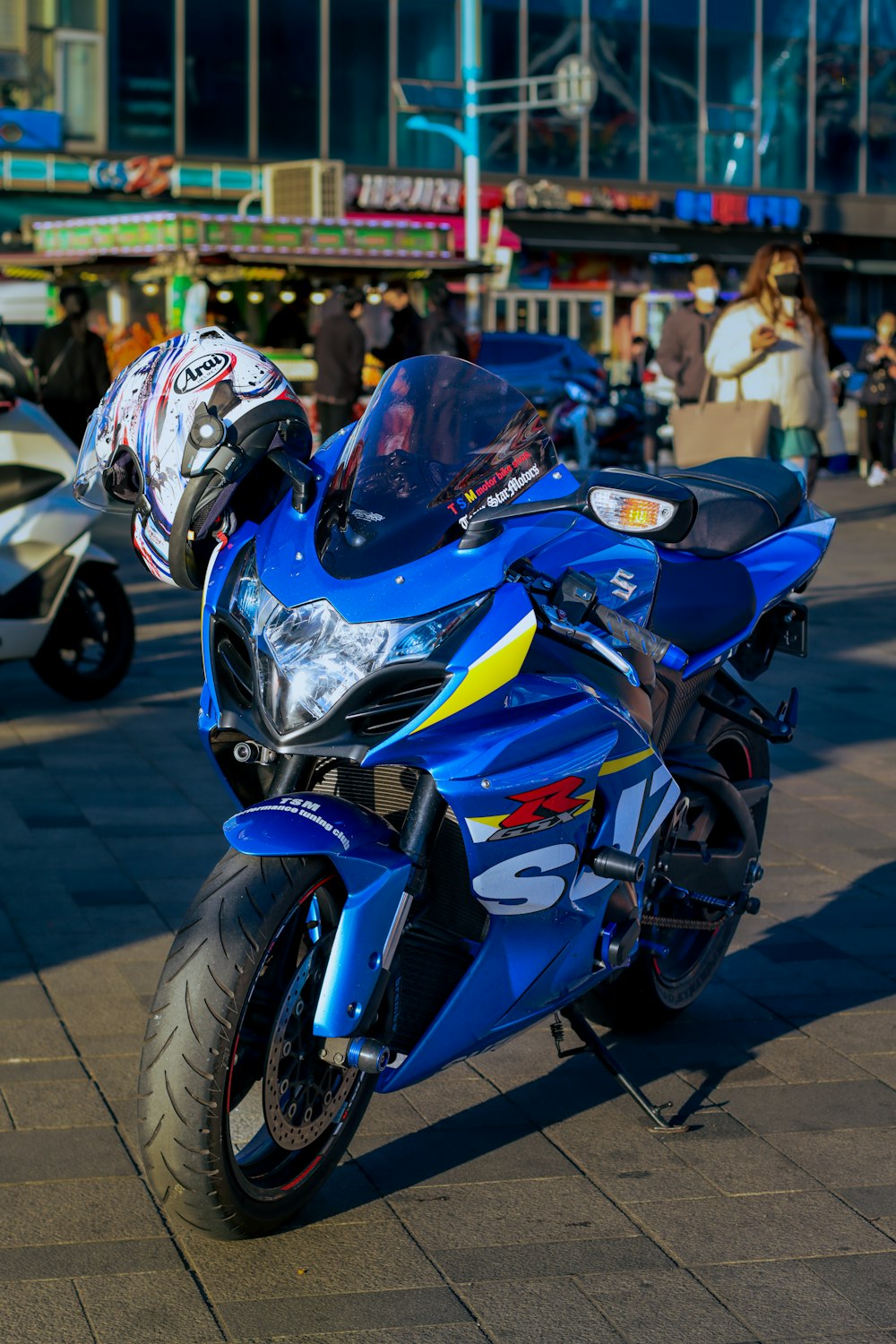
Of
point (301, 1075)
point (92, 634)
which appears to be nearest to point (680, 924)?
point (301, 1075)

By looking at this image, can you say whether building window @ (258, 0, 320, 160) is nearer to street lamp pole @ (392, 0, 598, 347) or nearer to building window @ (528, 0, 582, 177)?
street lamp pole @ (392, 0, 598, 347)

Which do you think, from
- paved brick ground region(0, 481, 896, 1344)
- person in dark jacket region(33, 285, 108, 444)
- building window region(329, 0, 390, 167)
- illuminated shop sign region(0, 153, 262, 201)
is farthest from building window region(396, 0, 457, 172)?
paved brick ground region(0, 481, 896, 1344)

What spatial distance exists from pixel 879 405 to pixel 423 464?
1805 centimetres

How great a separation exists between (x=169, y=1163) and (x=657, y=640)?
1273mm

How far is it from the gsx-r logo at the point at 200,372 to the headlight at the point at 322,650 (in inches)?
16.1

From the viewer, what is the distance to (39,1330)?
2.97 meters

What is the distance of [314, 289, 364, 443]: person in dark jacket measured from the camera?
56.1ft

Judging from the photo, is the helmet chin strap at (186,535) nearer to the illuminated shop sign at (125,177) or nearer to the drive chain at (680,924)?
the drive chain at (680,924)

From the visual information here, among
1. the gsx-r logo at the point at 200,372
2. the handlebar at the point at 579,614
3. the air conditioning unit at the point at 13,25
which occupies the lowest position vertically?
the handlebar at the point at 579,614

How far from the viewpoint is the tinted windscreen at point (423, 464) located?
3.22m

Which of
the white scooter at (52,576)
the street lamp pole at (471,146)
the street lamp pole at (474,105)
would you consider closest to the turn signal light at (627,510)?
the white scooter at (52,576)

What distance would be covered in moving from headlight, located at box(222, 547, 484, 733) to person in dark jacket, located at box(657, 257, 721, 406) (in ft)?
34.6

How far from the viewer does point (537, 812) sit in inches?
130

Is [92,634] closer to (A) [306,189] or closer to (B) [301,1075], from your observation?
(B) [301,1075]
